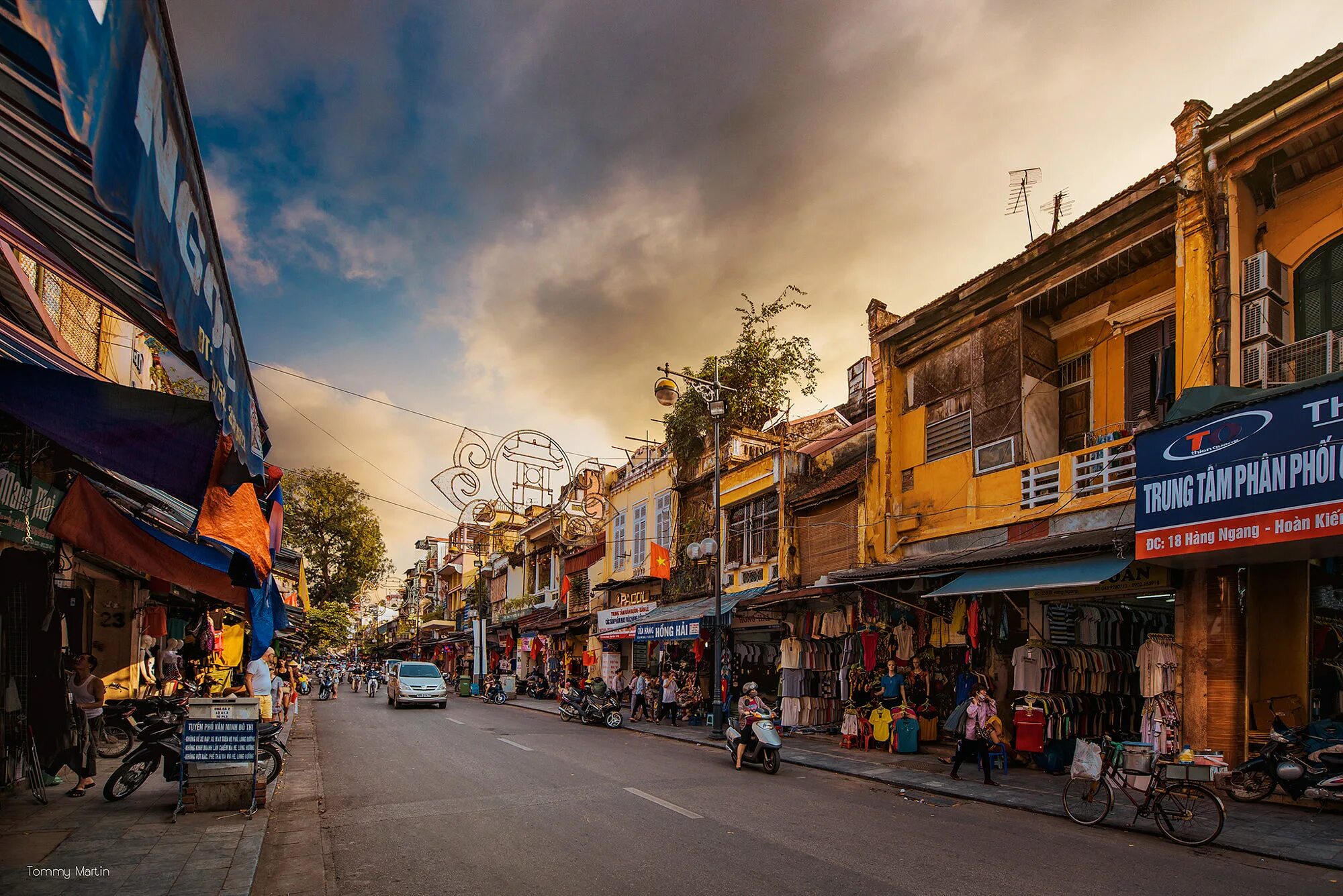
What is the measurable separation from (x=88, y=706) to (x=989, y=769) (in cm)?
1269

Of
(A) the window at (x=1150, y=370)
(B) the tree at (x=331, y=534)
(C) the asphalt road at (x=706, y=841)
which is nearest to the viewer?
(C) the asphalt road at (x=706, y=841)

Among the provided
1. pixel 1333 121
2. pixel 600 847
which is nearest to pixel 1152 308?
pixel 1333 121

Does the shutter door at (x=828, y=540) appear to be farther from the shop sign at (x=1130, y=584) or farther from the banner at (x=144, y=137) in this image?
the banner at (x=144, y=137)

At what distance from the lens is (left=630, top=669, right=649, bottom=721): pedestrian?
25000mm

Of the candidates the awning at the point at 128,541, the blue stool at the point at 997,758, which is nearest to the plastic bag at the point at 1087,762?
the blue stool at the point at 997,758

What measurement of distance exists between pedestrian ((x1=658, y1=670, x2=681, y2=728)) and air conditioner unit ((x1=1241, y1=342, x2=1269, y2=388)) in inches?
655

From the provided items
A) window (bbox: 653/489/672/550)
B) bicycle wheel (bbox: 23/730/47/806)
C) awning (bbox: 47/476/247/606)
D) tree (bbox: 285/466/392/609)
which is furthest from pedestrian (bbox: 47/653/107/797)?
tree (bbox: 285/466/392/609)

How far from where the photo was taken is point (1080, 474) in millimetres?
13898

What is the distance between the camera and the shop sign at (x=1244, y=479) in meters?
9.29

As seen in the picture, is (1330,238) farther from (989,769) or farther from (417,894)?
(417,894)

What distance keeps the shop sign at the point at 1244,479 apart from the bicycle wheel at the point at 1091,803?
3.23 metres

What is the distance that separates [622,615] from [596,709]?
238 inches

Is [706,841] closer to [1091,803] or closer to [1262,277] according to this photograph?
[1091,803]

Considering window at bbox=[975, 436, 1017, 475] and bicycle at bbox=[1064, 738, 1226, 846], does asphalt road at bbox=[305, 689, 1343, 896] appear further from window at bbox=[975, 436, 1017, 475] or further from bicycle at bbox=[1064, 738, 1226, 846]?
window at bbox=[975, 436, 1017, 475]
